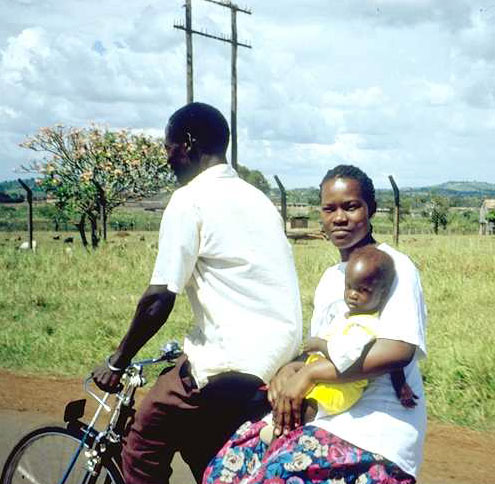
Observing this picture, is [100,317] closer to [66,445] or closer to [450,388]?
[450,388]

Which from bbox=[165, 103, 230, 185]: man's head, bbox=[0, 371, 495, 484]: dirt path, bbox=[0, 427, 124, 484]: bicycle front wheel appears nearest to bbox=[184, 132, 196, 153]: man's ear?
bbox=[165, 103, 230, 185]: man's head

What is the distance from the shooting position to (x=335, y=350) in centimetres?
215

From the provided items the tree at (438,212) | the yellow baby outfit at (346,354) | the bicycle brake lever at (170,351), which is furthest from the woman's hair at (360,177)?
the tree at (438,212)

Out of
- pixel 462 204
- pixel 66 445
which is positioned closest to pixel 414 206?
pixel 462 204

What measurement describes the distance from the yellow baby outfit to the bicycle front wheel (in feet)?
3.47

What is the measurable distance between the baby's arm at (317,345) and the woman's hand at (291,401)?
0.07 metres

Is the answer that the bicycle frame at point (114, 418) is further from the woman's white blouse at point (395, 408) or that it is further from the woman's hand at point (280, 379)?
the woman's white blouse at point (395, 408)

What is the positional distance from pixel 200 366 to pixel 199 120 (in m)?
0.86

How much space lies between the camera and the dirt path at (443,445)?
14.2 feet

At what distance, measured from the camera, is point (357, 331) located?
7.07ft

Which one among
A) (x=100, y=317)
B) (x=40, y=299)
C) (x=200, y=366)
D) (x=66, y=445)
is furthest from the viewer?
(x=40, y=299)

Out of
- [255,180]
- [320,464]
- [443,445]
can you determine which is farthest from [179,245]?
[255,180]

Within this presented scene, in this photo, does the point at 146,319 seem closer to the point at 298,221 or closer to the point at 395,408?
the point at 395,408

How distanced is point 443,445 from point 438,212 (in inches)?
1696
